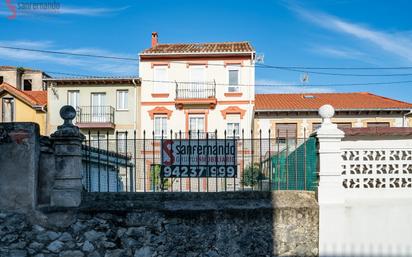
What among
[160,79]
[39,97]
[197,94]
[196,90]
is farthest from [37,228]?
[39,97]

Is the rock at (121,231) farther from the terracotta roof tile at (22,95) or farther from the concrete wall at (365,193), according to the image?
the terracotta roof tile at (22,95)

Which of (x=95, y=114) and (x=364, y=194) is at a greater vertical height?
(x=95, y=114)

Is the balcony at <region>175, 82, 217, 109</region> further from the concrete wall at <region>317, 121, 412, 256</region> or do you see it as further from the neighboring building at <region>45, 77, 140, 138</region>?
the concrete wall at <region>317, 121, 412, 256</region>

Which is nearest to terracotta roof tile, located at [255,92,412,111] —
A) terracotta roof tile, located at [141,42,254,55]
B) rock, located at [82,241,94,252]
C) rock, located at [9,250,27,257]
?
terracotta roof tile, located at [141,42,254,55]

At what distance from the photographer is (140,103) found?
3117 centimetres

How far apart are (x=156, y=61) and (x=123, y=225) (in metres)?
25.9

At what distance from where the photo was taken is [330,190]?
20.1ft

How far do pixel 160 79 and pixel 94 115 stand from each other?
5.58 meters

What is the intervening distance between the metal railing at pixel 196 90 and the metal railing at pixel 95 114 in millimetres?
5180

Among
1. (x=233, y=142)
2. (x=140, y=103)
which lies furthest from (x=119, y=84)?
(x=233, y=142)

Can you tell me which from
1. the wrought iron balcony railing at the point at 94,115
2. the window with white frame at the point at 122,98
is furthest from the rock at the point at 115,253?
the window with white frame at the point at 122,98

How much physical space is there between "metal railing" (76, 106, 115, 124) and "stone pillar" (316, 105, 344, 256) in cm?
2608

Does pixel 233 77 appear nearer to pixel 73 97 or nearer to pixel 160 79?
pixel 160 79

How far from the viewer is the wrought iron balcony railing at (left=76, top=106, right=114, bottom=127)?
30891 millimetres
